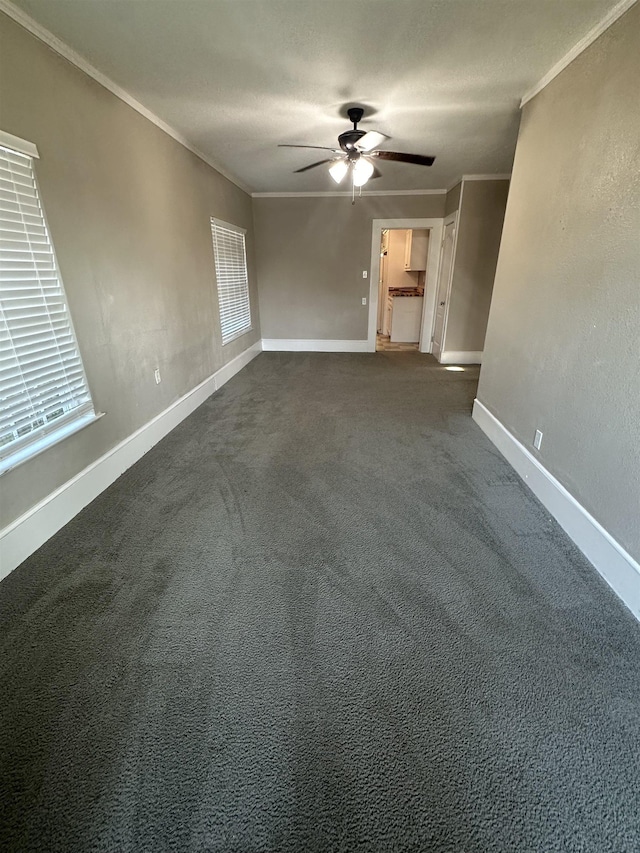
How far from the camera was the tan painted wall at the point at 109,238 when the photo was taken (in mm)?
Answer: 1924

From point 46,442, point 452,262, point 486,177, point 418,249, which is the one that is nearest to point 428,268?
point 452,262

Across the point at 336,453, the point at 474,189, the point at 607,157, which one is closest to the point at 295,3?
the point at 607,157

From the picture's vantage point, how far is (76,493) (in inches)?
88.3

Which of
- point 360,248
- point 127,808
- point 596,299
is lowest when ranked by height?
point 127,808

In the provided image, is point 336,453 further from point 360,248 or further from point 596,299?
point 360,248

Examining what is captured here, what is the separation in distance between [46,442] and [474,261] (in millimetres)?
5597

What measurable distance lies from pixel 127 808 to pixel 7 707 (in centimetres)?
60

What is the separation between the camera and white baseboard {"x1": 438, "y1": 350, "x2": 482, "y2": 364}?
579 cm

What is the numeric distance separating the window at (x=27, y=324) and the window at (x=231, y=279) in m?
2.70

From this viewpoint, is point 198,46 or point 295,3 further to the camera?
point 198,46

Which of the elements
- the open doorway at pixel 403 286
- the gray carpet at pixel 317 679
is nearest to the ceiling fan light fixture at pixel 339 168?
the gray carpet at pixel 317 679

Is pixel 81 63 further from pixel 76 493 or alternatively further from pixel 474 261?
pixel 474 261

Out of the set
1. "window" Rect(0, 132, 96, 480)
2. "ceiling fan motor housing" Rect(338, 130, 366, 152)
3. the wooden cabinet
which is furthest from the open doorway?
"window" Rect(0, 132, 96, 480)

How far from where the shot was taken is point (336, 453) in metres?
3.01
